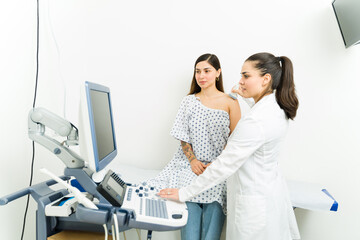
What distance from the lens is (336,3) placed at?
1.58m

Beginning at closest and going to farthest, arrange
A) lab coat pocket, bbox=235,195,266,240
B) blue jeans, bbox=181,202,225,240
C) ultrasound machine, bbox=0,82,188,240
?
ultrasound machine, bbox=0,82,188,240 → lab coat pocket, bbox=235,195,266,240 → blue jeans, bbox=181,202,225,240

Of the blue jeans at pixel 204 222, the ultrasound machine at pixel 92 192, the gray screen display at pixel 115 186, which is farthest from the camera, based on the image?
the blue jeans at pixel 204 222

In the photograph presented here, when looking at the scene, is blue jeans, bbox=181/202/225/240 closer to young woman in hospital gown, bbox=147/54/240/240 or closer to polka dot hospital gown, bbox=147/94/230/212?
young woman in hospital gown, bbox=147/54/240/240

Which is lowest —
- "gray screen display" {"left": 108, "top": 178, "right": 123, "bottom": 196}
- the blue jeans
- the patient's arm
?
the blue jeans

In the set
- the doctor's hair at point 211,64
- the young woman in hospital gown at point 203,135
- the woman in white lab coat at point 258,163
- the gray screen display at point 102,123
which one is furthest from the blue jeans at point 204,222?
the doctor's hair at point 211,64

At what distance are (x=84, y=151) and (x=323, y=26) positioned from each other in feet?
5.42

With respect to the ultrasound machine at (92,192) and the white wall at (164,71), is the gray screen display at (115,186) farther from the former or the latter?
the white wall at (164,71)

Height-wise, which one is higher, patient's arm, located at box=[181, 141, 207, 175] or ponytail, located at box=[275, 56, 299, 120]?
ponytail, located at box=[275, 56, 299, 120]

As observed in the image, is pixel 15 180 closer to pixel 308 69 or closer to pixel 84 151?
pixel 84 151

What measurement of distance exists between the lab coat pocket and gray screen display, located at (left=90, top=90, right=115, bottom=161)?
67 cm

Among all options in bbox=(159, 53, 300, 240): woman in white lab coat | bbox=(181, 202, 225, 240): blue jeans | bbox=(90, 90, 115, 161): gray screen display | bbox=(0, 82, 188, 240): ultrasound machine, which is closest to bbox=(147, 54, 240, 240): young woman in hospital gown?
bbox=(181, 202, 225, 240): blue jeans

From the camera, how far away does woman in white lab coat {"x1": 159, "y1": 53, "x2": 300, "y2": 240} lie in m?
1.13

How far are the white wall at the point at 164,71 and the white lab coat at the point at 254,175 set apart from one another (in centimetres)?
65

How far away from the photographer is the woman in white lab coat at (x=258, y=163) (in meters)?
1.13
